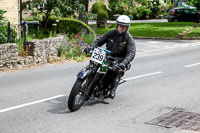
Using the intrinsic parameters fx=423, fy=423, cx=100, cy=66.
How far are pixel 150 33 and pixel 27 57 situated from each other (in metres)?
15.9

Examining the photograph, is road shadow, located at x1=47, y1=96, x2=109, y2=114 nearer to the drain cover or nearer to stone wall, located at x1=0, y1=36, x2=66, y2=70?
the drain cover

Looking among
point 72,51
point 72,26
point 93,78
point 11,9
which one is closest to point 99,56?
point 93,78

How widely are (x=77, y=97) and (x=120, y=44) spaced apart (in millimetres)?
1465

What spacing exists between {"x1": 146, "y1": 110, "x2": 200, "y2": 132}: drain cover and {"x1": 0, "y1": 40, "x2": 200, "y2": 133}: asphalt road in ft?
0.62

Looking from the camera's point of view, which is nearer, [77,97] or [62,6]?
[77,97]

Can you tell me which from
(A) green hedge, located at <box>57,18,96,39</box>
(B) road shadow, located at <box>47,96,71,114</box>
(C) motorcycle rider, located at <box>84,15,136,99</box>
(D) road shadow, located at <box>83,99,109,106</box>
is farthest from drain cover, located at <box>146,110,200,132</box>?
(A) green hedge, located at <box>57,18,96,39</box>

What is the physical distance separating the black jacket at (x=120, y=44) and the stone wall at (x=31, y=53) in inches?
215

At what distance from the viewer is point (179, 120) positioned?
7410 millimetres

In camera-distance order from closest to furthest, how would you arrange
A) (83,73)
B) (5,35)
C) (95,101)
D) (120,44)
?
(83,73) → (120,44) → (95,101) → (5,35)

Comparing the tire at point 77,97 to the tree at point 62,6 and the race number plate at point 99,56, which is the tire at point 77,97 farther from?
the tree at point 62,6

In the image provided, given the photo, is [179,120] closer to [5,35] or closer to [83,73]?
[83,73]

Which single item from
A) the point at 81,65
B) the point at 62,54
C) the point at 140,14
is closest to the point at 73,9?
the point at 62,54

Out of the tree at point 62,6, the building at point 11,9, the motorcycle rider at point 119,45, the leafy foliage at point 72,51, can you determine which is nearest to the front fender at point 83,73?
the motorcycle rider at point 119,45

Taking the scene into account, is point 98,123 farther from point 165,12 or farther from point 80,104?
point 165,12
